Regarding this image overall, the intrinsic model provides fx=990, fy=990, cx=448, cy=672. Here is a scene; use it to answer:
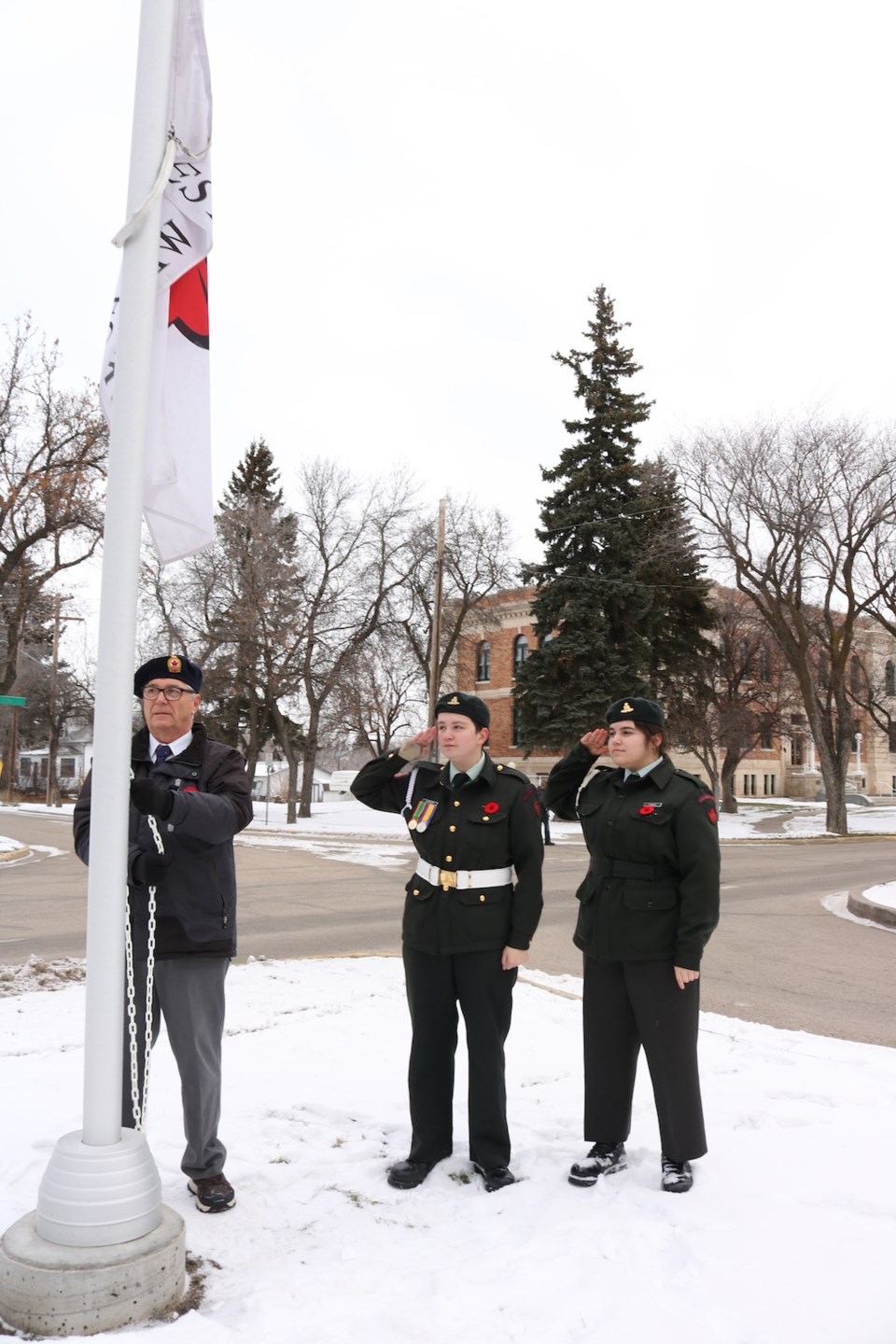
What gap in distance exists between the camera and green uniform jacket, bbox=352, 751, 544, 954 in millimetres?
4168

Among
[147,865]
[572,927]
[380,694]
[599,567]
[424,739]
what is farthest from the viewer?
[380,694]

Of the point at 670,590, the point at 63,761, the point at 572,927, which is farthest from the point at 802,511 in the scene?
the point at 63,761

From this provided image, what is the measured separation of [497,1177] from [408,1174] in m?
0.36

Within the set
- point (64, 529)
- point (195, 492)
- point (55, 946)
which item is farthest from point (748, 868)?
point (195, 492)

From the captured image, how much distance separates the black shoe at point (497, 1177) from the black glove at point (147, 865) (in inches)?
72.5

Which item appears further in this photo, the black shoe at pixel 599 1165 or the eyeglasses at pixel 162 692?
the black shoe at pixel 599 1165

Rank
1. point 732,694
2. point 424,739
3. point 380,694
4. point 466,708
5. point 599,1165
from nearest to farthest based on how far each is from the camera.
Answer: point 599,1165
point 466,708
point 424,739
point 380,694
point 732,694

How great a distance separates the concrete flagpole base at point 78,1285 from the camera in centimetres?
284

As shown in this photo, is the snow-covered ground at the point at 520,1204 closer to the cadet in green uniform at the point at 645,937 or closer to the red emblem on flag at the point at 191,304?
the cadet in green uniform at the point at 645,937

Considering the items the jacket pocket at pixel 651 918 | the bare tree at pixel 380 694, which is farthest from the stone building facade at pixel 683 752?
the jacket pocket at pixel 651 918

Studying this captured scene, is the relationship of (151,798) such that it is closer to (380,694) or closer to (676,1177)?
(676,1177)

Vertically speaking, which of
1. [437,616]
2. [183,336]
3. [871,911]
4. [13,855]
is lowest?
[13,855]

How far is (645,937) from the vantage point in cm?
416

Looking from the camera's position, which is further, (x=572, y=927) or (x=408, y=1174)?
(x=572, y=927)
